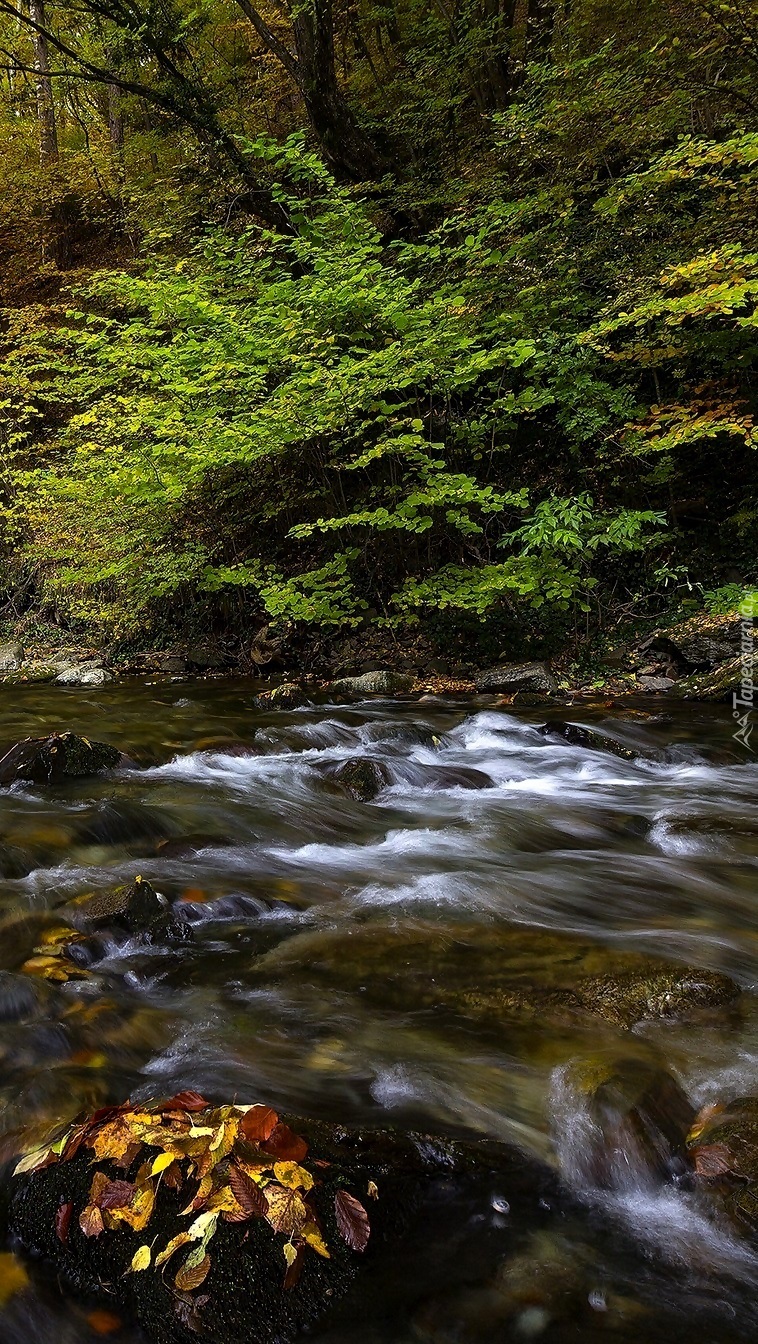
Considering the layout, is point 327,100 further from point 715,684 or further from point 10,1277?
point 10,1277

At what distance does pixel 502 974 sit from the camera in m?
3.00

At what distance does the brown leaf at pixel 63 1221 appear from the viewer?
1736 millimetres

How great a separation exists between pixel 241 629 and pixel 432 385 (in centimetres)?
439

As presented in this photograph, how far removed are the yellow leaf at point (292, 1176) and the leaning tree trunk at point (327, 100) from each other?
1270cm

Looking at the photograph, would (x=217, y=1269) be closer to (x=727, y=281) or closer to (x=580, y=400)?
(x=727, y=281)

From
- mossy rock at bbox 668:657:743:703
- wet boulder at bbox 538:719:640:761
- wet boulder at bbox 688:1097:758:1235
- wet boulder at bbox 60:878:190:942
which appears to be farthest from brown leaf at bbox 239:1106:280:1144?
mossy rock at bbox 668:657:743:703

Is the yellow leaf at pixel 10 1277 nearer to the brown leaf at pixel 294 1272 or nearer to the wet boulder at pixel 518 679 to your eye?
the brown leaf at pixel 294 1272

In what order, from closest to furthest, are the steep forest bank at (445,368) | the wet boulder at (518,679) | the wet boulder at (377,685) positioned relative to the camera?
the steep forest bank at (445,368), the wet boulder at (518,679), the wet boulder at (377,685)

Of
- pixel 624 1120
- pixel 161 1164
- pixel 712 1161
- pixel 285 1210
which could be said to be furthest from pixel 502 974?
pixel 161 1164

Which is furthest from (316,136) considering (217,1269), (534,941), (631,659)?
(217,1269)

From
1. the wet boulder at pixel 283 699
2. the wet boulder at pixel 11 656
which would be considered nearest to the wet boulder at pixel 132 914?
the wet boulder at pixel 283 699

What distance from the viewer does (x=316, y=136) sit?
37.3ft

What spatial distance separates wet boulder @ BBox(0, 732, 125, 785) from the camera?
5.57 meters

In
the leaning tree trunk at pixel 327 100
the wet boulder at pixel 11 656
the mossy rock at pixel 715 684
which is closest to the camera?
the mossy rock at pixel 715 684
